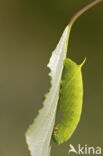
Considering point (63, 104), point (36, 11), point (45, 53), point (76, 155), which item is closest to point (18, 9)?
point (36, 11)

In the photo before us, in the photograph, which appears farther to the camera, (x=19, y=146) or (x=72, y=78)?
(x=19, y=146)

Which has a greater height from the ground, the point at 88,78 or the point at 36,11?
the point at 36,11

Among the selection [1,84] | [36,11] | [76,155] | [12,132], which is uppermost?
[36,11]

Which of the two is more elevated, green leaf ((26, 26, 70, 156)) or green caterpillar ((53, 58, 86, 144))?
green caterpillar ((53, 58, 86, 144))

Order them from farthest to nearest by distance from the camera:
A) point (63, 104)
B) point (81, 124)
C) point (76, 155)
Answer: point (81, 124), point (76, 155), point (63, 104)

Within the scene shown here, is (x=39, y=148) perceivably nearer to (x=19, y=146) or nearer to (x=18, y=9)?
(x=19, y=146)

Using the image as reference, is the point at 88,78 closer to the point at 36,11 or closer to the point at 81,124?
the point at 81,124

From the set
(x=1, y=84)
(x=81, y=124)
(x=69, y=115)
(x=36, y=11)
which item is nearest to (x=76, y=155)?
(x=81, y=124)

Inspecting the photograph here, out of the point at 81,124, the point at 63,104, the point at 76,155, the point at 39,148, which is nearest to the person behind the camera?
the point at 39,148

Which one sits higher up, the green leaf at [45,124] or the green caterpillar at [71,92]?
the green caterpillar at [71,92]
